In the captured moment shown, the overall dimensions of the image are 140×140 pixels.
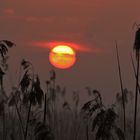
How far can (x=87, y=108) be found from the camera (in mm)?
4574

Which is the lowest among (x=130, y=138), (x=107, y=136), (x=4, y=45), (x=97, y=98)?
(x=130, y=138)

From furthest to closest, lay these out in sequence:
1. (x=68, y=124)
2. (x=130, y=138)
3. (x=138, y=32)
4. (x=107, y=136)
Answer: (x=68, y=124)
(x=130, y=138)
(x=107, y=136)
(x=138, y=32)

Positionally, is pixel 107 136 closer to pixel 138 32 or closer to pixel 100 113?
pixel 100 113

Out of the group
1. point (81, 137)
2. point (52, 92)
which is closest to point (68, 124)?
point (81, 137)

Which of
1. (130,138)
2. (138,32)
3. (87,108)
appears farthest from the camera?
(130,138)

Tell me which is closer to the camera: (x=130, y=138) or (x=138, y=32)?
(x=138, y=32)

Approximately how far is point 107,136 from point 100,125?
0.14 metres

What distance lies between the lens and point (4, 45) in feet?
13.7

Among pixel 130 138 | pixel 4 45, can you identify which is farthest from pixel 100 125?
pixel 130 138

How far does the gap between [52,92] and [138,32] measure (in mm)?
6547

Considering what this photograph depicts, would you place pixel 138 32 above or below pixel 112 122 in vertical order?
above

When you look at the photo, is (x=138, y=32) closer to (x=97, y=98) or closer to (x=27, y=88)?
(x=97, y=98)

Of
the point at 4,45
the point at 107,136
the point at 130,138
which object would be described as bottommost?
the point at 130,138

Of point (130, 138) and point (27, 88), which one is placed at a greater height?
point (27, 88)
